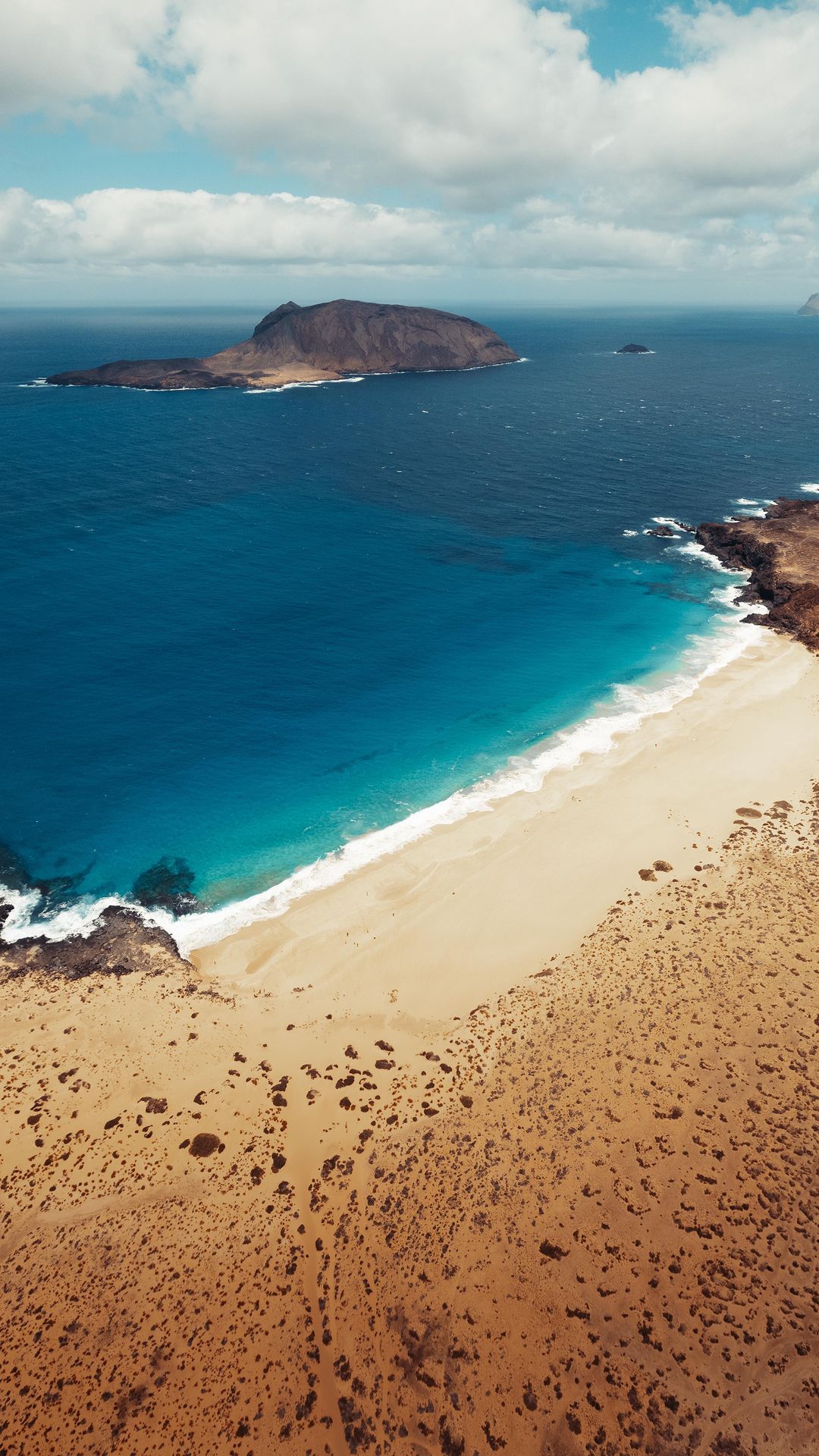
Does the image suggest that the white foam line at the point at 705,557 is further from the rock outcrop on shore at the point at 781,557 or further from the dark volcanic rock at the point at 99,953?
the dark volcanic rock at the point at 99,953

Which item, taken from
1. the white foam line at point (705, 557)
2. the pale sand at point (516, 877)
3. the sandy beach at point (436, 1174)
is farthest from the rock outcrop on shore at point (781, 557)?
the sandy beach at point (436, 1174)

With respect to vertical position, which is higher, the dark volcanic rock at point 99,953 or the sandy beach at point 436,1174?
the dark volcanic rock at point 99,953

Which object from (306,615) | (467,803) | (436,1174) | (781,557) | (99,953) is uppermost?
(781,557)

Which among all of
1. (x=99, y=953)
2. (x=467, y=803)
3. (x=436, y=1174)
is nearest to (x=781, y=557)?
(x=467, y=803)

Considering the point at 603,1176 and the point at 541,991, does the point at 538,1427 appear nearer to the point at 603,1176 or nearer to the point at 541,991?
the point at 603,1176

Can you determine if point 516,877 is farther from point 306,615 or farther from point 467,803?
point 306,615

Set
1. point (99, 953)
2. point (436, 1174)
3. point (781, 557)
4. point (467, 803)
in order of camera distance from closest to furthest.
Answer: point (436, 1174) < point (99, 953) < point (467, 803) < point (781, 557)
